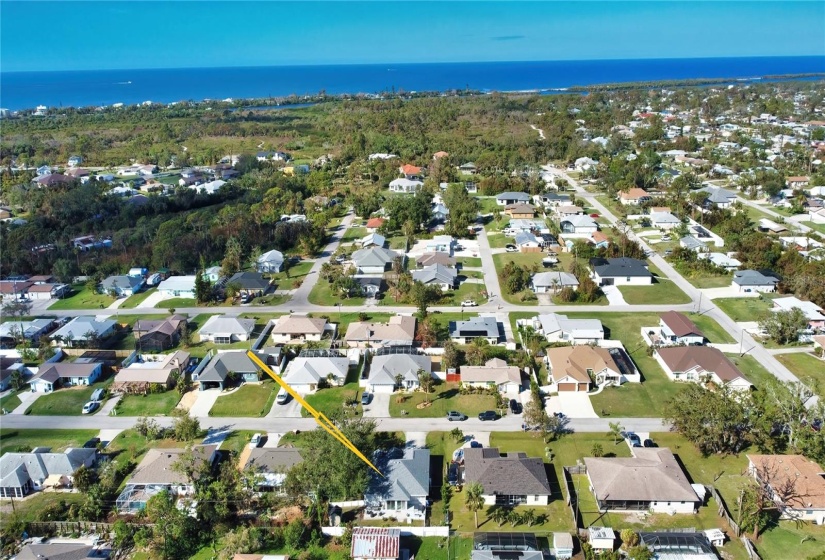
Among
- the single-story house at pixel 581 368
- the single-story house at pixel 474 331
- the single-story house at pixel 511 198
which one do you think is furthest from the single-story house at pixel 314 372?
the single-story house at pixel 511 198

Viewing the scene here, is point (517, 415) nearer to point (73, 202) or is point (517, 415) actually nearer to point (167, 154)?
point (73, 202)

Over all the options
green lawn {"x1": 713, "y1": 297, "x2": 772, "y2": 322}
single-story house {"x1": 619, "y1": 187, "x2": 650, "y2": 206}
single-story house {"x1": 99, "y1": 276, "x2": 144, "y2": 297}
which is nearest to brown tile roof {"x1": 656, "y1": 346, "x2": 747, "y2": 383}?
green lawn {"x1": 713, "y1": 297, "x2": 772, "y2": 322}

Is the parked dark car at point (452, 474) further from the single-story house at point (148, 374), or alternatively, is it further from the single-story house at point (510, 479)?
the single-story house at point (148, 374)

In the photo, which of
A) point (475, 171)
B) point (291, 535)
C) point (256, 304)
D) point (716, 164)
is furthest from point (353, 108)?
point (291, 535)

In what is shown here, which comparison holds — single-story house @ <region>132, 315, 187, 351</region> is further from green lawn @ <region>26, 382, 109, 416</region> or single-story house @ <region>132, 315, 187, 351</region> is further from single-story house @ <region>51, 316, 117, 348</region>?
green lawn @ <region>26, 382, 109, 416</region>

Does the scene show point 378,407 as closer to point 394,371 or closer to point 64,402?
point 394,371

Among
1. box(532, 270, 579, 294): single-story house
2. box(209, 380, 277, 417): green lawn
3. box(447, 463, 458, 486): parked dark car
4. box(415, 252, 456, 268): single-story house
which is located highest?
box(415, 252, 456, 268): single-story house

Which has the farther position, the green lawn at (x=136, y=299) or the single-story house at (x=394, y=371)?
the green lawn at (x=136, y=299)
